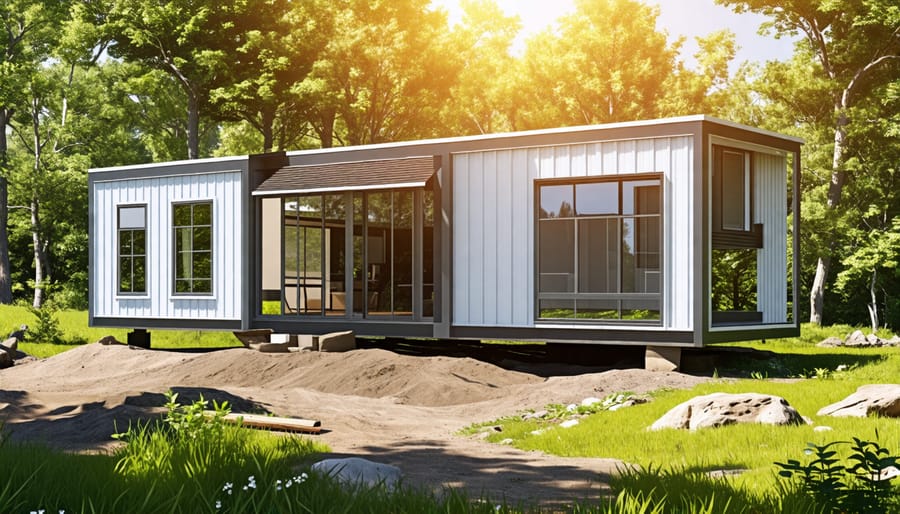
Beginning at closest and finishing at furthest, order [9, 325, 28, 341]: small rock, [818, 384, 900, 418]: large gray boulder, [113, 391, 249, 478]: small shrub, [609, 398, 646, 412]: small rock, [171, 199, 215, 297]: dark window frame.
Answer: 1. [113, 391, 249, 478]: small shrub
2. [818, 384, 900, 418]: large gray boulder
3. [609, 398, 646, 412]: small rock
4. [171, 199, 215, 297]: dark window frame
5. [9, 325, 28, 341]: small rock

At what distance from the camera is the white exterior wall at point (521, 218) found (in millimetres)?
14484

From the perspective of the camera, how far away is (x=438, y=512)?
4.91 metres

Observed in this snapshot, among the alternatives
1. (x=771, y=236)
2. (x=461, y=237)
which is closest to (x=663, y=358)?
(x=771, y=236)

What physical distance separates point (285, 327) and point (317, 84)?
14.6 m

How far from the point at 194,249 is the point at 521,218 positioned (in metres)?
6.90

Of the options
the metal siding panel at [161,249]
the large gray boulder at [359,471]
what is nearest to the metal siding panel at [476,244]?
the metal siding panel at [161,249]

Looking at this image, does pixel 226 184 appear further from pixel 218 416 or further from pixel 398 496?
pixel 398 496

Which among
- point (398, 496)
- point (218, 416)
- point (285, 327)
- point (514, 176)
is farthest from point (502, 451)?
point (285, 327)

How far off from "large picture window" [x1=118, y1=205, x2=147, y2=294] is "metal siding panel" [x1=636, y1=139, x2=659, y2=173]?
10.1 metres

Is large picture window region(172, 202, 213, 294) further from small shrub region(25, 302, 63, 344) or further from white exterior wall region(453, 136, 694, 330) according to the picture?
white exterior wall region(453, 136, 694, 330)

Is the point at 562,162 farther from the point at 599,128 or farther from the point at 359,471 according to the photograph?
the point at 359,471

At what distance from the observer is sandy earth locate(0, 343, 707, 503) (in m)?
7.57

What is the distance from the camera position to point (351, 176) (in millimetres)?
17188

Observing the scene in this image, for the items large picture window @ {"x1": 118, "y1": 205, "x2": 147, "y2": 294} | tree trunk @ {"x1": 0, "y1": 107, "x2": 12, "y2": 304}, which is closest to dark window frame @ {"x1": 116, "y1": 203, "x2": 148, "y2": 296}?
large picture window @ {"x1": 118, "y1": 205, "x2": 147, "y2": 294}
